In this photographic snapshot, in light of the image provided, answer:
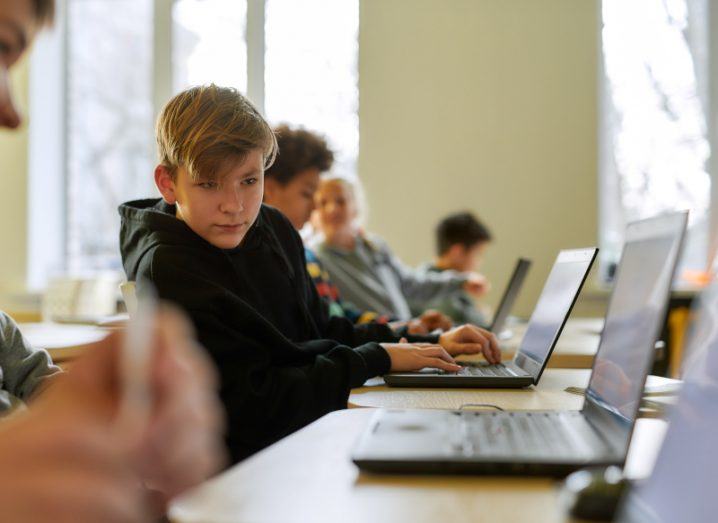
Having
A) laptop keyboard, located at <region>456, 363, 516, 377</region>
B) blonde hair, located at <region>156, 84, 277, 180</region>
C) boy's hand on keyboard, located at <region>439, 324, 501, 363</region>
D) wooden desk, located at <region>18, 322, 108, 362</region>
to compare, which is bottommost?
wooden desk, located at <region>18, 322, 108, 362</region>

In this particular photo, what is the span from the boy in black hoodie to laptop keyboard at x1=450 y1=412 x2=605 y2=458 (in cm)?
42

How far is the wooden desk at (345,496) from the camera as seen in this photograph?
62cm

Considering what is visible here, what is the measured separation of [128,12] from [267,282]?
4.35m

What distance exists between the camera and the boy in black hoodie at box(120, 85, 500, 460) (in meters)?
1.30

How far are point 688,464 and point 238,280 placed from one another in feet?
3.51

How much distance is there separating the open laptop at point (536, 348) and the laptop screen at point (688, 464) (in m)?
→ 0.70

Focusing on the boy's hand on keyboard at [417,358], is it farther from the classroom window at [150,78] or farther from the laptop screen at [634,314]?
the classroom window at [150,78]

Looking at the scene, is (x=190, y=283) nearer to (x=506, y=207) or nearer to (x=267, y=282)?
(x=267, y=282)

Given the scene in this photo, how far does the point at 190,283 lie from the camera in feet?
4.37

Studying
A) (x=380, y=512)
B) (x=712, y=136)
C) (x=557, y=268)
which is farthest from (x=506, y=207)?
(x=380, y=512)

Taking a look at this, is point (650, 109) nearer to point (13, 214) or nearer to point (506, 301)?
point (506, 301)

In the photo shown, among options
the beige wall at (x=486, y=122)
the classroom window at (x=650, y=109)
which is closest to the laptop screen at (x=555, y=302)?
the beige wall at (x=486, y=122)

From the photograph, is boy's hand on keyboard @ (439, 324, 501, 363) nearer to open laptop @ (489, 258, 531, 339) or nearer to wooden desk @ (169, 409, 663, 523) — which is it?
open laptop @ (489, 258, 531, 339)

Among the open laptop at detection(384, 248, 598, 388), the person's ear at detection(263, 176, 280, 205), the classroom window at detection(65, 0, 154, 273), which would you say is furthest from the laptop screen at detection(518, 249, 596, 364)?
the classroom window at detection(65, 0, 154, 273)
